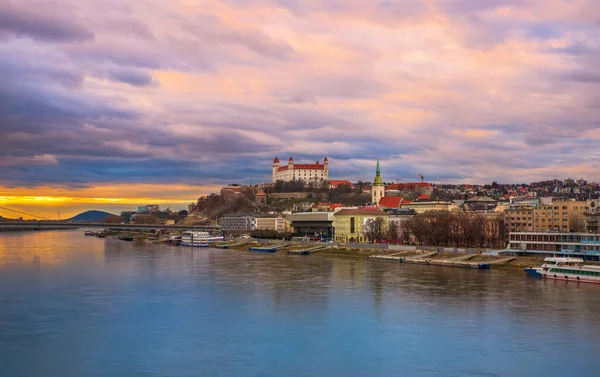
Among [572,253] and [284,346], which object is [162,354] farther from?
[572,253]

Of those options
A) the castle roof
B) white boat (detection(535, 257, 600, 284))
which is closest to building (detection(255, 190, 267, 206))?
the castle roof

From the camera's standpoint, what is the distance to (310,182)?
15475cm

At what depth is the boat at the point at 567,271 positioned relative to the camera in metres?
40.0

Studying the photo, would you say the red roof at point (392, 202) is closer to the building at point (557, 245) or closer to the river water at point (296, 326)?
the building at point (557, 245)

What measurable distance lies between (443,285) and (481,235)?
2692 centimetres

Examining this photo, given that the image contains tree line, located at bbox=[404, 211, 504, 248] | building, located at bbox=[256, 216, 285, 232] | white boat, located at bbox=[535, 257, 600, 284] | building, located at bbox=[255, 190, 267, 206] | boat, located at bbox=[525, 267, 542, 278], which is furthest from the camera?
building, located at bbox=[255, 190, 267, 206]

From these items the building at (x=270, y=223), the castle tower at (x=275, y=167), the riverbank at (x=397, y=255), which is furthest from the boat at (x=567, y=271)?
the castle tower at (x=275, y=167)

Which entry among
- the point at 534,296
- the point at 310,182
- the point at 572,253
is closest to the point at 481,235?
the point at 572,253

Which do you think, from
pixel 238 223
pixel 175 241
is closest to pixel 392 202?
pixel 238 223

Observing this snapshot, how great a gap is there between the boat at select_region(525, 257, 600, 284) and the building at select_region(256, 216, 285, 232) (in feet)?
232

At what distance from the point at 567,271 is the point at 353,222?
50890mm

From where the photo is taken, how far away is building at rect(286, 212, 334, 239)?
100 m

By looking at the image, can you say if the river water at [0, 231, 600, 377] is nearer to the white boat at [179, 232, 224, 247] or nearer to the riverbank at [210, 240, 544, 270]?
the riverbank at [210, 240, 544, 270]

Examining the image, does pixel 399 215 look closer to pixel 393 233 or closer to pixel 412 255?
pixel 393 233
